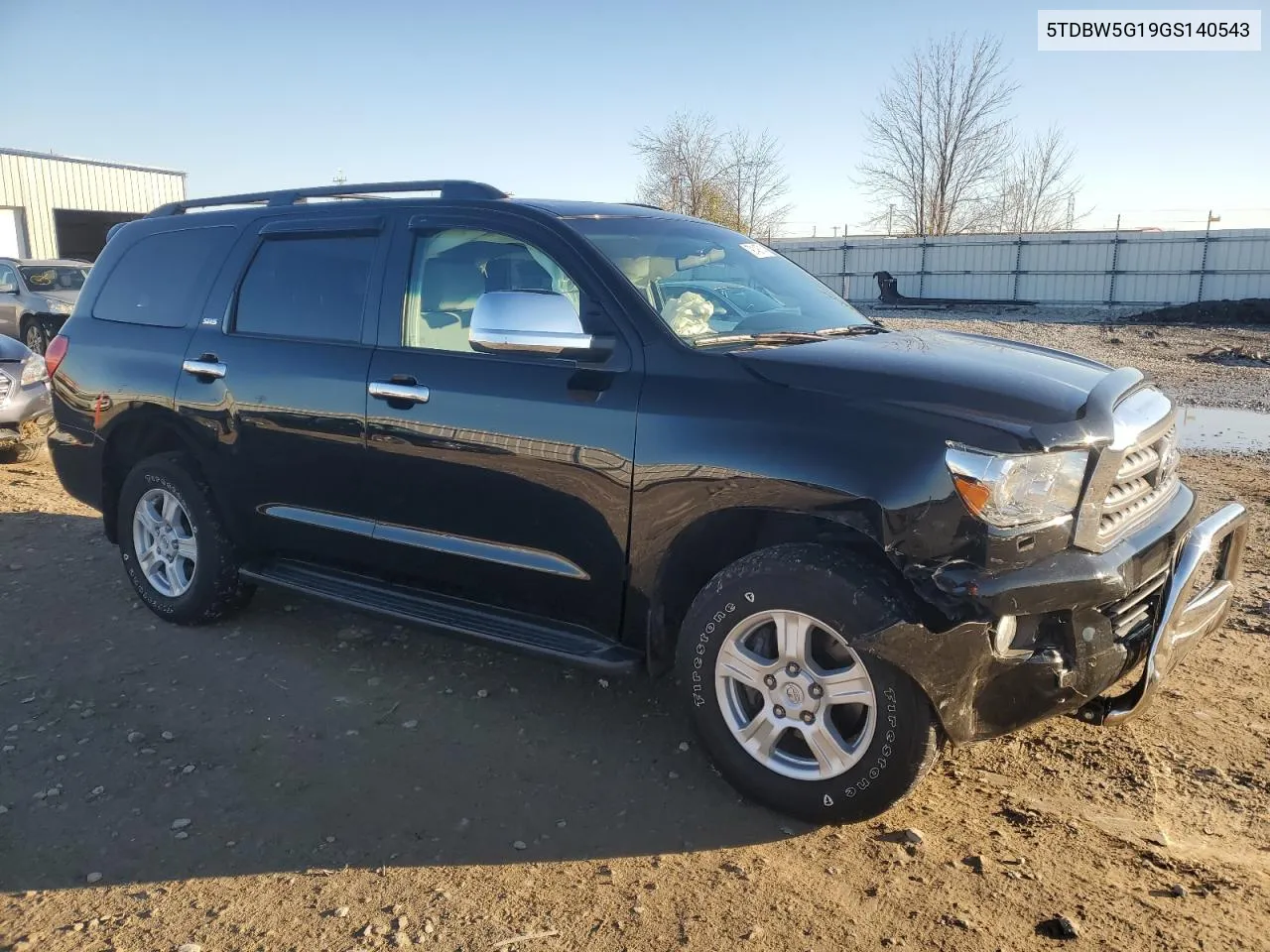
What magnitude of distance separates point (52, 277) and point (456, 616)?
688 inches

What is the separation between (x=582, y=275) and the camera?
3674 millimetres

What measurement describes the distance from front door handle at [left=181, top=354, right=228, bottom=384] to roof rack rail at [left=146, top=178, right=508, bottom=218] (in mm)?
786

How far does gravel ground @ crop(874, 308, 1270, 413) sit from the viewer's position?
1291 cm

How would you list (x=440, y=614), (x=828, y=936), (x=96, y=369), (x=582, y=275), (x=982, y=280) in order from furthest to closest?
(x=982, y=280) < (x=96, y=369) < (x=440, y=614) < (x=582, y=275) < (x=828, y=936)

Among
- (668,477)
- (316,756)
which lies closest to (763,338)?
(668,477)

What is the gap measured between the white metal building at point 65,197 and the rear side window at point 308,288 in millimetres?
33614

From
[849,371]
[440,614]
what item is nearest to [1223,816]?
[849,371]

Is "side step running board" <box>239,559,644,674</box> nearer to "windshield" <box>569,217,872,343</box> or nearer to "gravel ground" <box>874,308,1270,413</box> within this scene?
"windshield" <box>569,217,872,343</box>

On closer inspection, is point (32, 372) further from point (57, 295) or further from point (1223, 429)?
point (1223, 429)

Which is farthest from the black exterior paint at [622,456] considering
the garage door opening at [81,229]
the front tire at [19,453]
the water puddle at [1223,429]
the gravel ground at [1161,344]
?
the garage door opening at [81,229]

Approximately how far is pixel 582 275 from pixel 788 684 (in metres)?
1.65

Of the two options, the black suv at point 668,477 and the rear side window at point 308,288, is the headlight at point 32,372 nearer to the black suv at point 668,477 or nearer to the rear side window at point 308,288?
the black suv at point 668,477

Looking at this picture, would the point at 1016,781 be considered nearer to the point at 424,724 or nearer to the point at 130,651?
the point at 424,724

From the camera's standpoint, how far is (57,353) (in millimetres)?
5383
